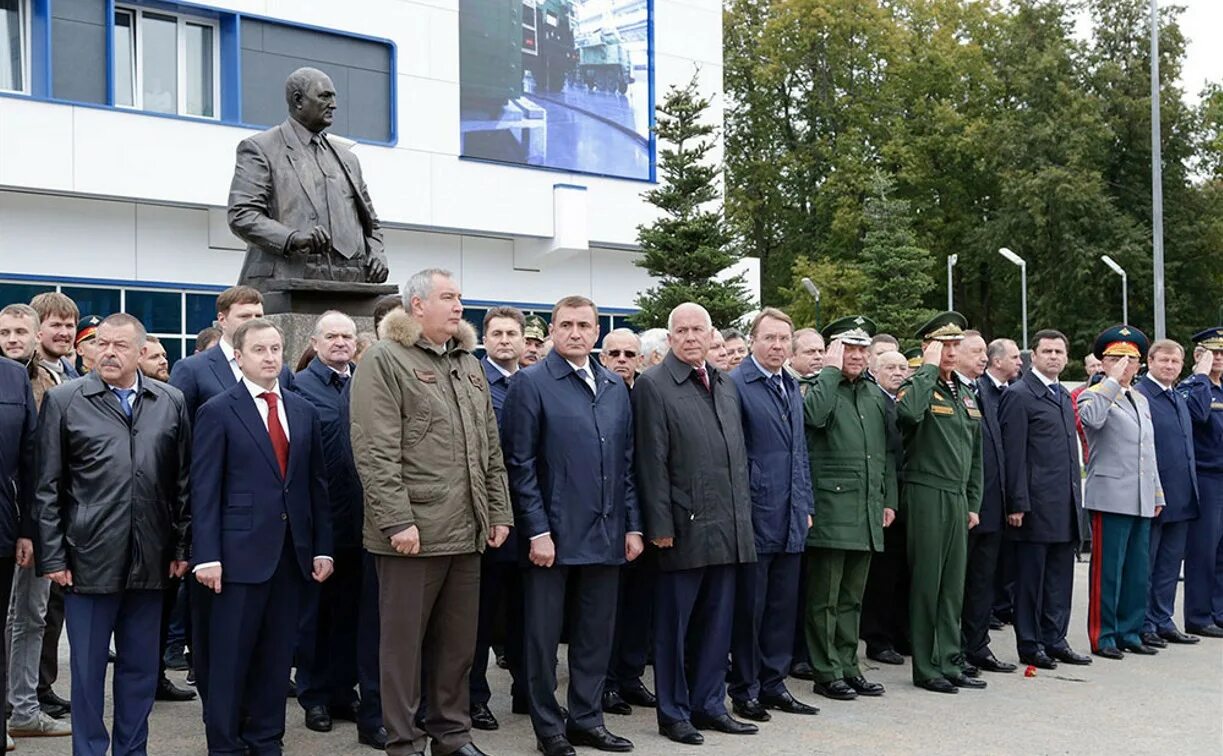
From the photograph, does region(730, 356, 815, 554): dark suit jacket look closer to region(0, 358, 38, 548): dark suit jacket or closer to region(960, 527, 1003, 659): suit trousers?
region(960, 527, 1003, 659): suit trousers

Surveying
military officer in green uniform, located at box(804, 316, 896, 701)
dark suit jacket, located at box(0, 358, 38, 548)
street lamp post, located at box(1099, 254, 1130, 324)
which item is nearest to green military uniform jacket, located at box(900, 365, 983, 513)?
military officer in green uniform, located at box(804, 316, 896, 701)

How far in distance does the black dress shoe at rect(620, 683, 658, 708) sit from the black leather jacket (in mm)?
2857

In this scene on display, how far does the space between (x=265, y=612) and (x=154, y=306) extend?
17023 mm

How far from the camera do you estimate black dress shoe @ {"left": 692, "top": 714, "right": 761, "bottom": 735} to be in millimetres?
6668

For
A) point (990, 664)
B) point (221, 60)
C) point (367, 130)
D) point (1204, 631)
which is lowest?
point (1204, 631)

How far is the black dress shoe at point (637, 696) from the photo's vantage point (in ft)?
24.5

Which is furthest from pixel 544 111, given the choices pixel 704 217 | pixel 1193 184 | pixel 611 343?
pixel 1193 184

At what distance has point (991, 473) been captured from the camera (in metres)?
8.52

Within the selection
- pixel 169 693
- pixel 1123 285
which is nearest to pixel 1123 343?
pixel 169 693

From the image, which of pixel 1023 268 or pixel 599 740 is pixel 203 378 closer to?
pixel 599 740

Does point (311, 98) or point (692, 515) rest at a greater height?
point (311, 98)

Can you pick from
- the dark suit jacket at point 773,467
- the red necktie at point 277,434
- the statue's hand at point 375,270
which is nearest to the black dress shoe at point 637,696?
the dark suit jacket at point 773,467

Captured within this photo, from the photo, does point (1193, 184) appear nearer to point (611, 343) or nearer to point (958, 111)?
→ point (958, 111)

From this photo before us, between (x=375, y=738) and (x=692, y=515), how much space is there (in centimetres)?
186
